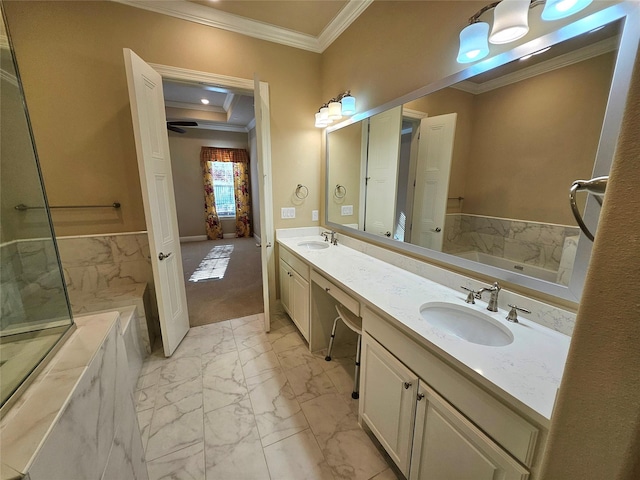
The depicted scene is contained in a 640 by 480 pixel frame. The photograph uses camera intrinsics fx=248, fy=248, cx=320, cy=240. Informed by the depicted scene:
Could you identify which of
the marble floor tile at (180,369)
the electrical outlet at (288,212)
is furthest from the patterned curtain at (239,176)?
the marble floor tile at (180,369)

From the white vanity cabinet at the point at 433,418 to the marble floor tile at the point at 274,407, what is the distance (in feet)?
1.57

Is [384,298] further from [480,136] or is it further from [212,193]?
[212,193]

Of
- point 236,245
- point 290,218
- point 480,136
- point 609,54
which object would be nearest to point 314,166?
point 290,218

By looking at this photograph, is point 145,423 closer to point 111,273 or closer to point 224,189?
point 111,273

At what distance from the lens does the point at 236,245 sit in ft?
18.9

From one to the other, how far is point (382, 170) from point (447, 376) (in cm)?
154

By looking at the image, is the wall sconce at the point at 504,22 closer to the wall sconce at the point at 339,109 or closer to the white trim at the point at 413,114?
the white trim at the point at 413,114

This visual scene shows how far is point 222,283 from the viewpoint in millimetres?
Answer: 3605

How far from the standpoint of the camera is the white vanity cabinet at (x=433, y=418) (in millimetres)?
733

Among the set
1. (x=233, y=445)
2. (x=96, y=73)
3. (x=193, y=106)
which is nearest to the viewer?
(x=233, y=445)

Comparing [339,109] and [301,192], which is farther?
[301,192]

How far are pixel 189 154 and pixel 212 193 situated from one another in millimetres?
1009

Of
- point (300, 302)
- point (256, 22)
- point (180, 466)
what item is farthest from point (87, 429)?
point (256, 22)

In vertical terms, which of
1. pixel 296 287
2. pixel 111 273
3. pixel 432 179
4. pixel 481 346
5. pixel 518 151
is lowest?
pixel 296 287
